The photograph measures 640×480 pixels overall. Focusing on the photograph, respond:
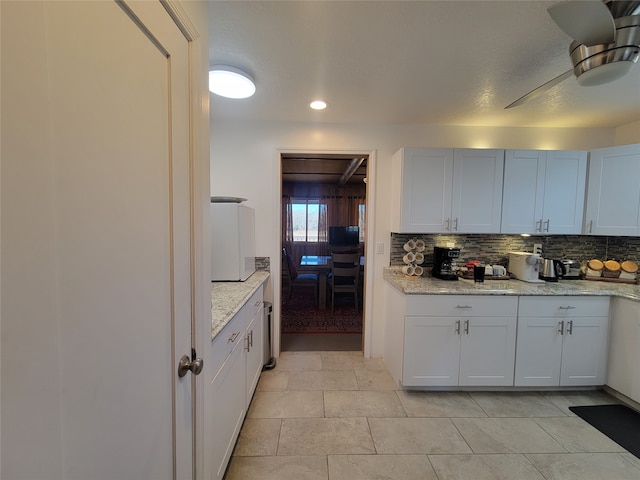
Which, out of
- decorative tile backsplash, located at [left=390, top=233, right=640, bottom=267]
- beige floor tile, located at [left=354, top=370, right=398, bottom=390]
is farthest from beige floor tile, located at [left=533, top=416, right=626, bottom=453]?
decorative tile backsplash, located at [left=390, top=233, right=640, bottom=267]

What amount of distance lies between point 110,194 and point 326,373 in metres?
2.40

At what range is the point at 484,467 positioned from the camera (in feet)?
5.10

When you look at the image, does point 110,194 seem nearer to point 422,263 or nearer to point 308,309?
point 422,263

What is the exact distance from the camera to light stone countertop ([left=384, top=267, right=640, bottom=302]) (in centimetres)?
215

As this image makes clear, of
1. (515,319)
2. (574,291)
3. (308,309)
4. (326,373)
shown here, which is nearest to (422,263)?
(515,319)

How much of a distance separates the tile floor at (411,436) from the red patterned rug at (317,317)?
1.11 meters

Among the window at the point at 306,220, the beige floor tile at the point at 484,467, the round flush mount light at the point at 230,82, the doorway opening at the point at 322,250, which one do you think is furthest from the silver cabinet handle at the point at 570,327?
the window at the point at 306,220

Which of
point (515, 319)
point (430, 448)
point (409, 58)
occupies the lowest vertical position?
point (430, 448)

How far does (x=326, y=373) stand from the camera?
2.50 meters

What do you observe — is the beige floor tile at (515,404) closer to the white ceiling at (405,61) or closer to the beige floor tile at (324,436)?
the beige floor tile at (324,436)

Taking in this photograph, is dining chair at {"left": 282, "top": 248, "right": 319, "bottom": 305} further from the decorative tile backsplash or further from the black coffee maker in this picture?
the black coffee maker

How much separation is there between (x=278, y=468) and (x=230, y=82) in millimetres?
2419

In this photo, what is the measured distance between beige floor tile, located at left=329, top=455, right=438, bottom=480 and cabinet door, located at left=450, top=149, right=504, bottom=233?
182 cm

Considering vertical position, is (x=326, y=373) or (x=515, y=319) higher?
(x=515, y=319)
